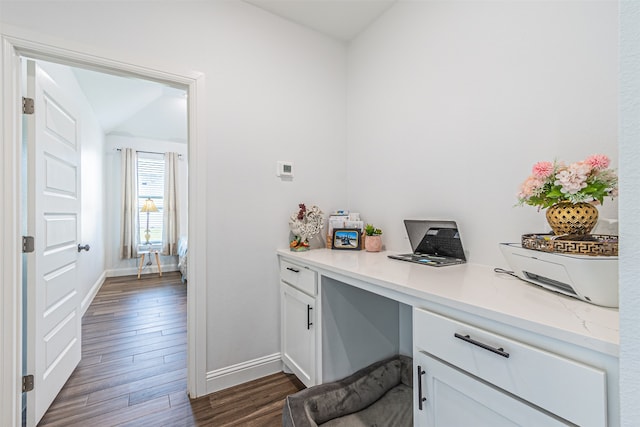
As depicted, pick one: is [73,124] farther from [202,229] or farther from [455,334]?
[455,334]

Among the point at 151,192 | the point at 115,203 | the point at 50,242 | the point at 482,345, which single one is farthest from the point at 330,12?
the point at 115,203

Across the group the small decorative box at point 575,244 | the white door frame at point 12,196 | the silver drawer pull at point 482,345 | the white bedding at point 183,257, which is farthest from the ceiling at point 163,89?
the silver drawer pull at point 482,345

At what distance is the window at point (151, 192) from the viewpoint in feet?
17.4

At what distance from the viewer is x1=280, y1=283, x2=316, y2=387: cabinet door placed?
1683 millimetres

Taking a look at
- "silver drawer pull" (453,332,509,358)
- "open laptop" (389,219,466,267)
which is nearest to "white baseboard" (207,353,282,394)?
"open laptop" (389,219,466,267)

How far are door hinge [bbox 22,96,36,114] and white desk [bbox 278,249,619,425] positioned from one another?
1734mm

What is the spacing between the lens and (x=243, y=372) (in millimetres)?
1952

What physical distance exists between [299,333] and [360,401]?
0.51m

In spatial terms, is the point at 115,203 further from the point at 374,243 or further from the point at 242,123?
the point at 374,243

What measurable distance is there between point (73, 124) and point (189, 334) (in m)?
1.77

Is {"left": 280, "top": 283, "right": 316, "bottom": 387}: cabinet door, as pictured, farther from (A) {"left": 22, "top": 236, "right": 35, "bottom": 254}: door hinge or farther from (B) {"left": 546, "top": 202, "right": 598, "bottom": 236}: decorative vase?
(A) {"left": 22, "top": 236, "right": 35, "bottom": 254}: door hinge

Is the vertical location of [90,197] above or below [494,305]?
above

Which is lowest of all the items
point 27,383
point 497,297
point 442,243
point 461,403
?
point 27,383

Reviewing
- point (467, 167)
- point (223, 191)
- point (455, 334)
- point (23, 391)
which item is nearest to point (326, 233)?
point (223, 191)
